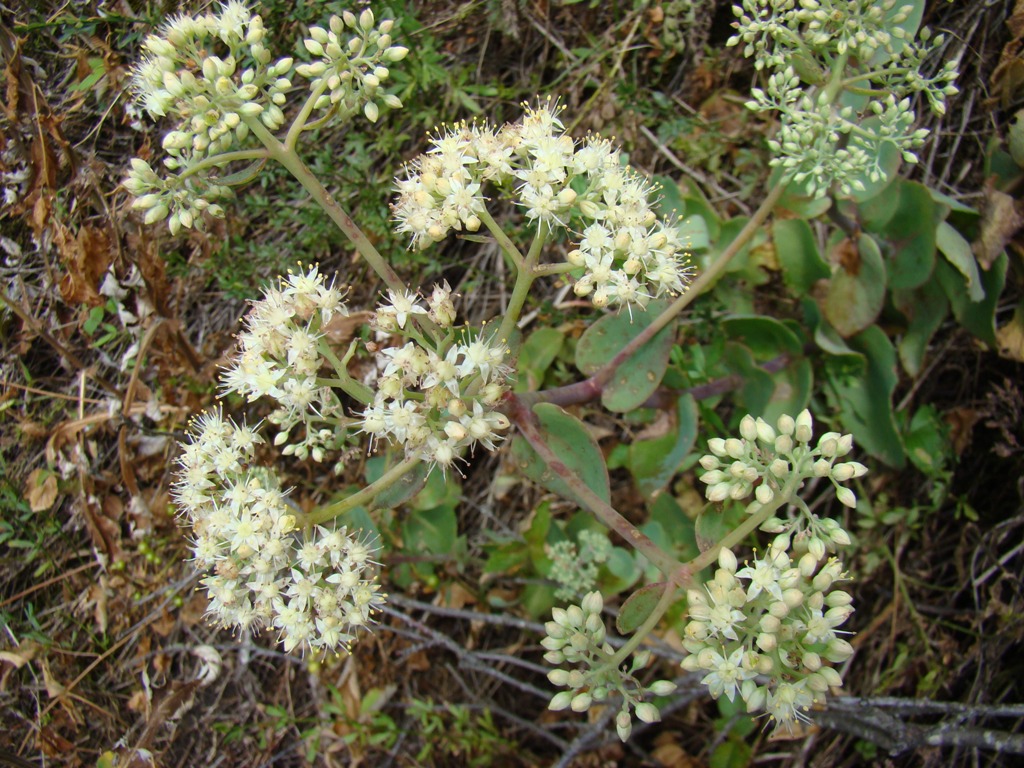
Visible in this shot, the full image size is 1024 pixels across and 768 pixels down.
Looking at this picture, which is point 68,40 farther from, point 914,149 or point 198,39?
point 914,149

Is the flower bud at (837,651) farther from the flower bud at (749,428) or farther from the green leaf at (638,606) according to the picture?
the flower bud at (749,428)

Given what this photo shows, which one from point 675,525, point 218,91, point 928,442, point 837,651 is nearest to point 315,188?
point 218,91

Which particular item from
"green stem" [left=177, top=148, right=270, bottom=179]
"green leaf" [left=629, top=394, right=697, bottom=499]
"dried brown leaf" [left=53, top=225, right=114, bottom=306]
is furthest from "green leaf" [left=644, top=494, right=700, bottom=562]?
"dried brown leaf" [left=53, top=225, right=114, bottom=306]

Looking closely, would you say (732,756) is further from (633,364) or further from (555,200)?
(555,200)

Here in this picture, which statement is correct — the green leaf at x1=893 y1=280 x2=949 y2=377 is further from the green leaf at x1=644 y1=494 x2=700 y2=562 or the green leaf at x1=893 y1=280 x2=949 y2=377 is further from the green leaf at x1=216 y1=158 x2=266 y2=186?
the green leaf at x1=216 y1=158 x2=266 y2=186

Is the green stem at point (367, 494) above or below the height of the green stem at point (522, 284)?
below

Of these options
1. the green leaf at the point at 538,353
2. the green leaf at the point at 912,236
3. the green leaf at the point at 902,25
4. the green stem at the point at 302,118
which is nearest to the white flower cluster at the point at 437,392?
the green stem at the point at 302,118

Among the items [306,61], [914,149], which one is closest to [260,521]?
[306,61]
